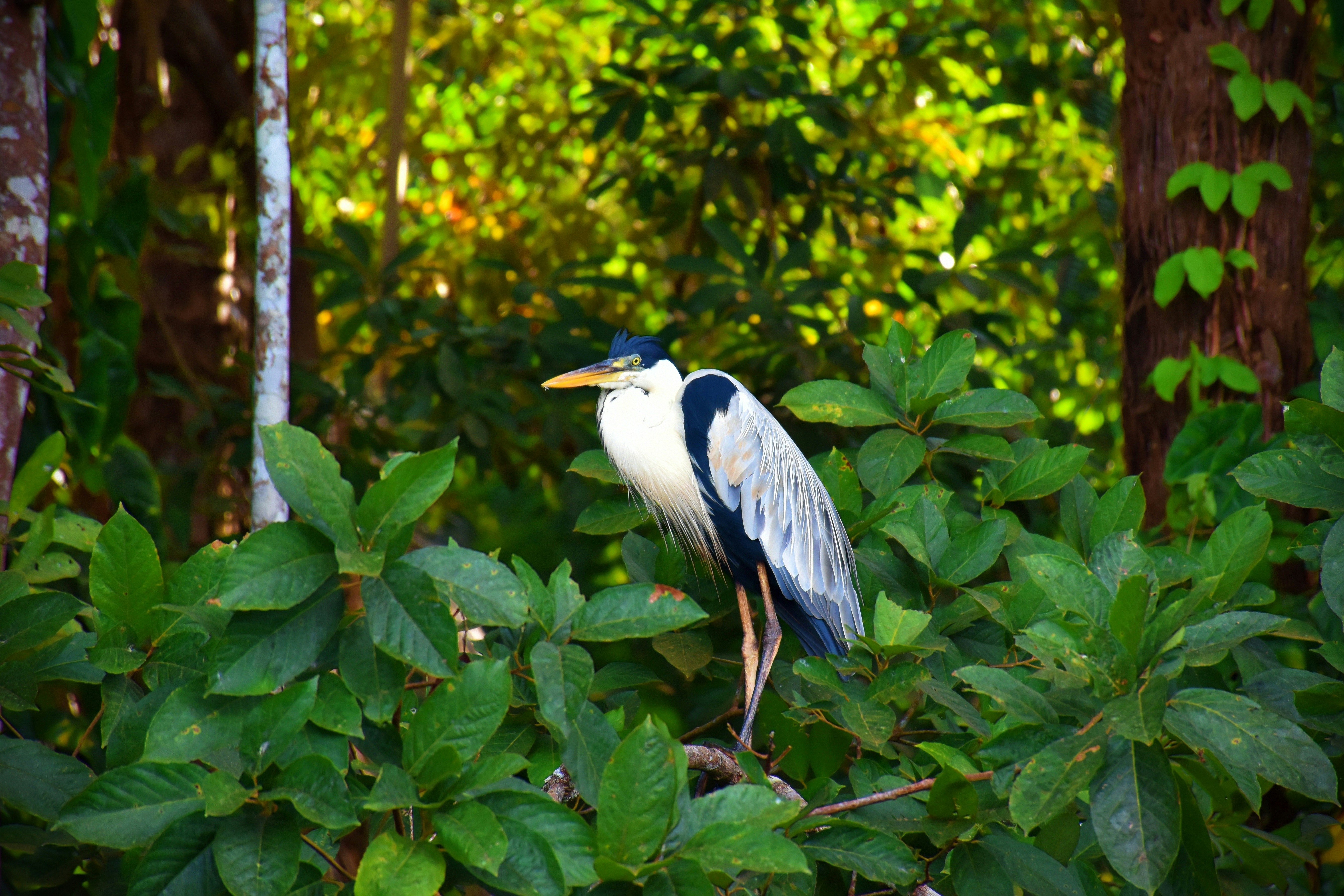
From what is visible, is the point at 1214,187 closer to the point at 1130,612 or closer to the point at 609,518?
the point at 609,518

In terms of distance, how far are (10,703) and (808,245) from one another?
9.49 feet

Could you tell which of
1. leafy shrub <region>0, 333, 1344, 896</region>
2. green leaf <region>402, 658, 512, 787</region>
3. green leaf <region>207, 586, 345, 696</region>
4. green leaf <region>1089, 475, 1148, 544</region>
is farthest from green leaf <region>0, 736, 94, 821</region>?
green leaf <region>1089, 475, 1148, 544</region>

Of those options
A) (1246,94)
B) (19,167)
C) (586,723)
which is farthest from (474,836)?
(1246,94)

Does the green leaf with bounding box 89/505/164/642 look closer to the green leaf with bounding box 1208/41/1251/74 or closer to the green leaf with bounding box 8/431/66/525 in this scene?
the green leaf with bounding box 8/431/66/525

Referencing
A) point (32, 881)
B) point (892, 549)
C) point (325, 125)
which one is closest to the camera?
point (32, 881)

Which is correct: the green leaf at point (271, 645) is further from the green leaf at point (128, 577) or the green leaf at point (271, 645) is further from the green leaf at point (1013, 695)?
the green leaf at point (1013, 695)

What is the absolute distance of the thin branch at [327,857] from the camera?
1.12 m

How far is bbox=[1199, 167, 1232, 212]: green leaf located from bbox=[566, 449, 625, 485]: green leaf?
1.98 meters

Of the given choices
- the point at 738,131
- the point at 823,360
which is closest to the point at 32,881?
the point at 823,360

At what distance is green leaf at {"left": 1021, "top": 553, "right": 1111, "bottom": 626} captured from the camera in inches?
46.8

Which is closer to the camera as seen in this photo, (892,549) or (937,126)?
(892,549)

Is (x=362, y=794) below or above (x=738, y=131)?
below

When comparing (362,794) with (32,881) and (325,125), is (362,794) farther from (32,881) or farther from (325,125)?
(325,125)

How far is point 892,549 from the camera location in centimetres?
209
